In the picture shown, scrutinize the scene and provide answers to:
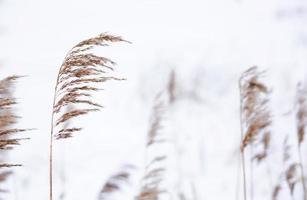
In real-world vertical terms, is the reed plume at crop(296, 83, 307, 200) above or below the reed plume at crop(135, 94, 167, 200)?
above

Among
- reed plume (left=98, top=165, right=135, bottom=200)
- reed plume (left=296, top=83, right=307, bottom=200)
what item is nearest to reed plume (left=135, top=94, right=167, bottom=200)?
reed plume (left=98, top=165, right=135, bottom=200)

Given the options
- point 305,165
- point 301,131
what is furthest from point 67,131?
point 305,165

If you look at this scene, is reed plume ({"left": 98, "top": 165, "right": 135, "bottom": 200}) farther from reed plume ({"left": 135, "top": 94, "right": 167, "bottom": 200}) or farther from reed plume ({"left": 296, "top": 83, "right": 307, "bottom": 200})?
reed plume ({"left": 296, "top": 83, "right": 307, "bottom": 200})

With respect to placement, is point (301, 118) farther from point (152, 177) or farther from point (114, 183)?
point (114, 183)

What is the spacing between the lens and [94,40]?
2529mm

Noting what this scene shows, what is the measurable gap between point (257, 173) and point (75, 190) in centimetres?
620

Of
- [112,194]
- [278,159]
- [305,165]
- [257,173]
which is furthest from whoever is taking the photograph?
[257,173]

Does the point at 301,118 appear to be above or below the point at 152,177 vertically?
above

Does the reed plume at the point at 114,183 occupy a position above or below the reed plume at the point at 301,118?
below

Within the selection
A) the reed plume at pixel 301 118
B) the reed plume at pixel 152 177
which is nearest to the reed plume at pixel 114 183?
the reed plume at pixel 152 177

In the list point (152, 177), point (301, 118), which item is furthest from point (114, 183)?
point (301, 118)

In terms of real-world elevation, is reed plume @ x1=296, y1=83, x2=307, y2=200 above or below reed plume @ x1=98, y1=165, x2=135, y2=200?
above

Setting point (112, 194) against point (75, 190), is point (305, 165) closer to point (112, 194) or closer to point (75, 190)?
point (75, 190)

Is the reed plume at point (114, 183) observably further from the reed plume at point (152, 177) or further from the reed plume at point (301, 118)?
the reed plume at point (301, 118)
